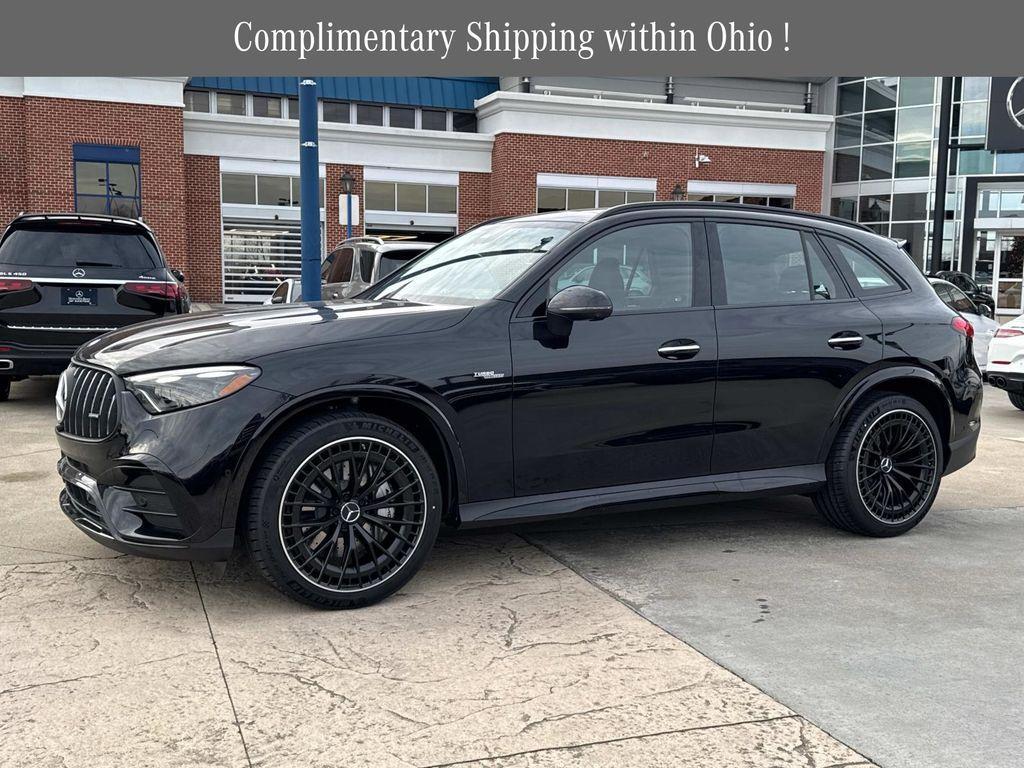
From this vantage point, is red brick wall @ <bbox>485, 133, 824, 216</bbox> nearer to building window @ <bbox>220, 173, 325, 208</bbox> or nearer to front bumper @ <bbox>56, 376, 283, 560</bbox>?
building window @ <bbox>220, 173, 325, 208</bbox>

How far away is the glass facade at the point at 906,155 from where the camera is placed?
119 feet

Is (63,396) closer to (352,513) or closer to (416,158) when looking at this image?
(352,513)

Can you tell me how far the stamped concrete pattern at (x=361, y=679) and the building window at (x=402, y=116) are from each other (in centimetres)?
3078

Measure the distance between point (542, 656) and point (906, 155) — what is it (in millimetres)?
38791

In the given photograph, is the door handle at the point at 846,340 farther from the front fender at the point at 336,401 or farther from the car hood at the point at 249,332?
the front fender at the point at 336,401

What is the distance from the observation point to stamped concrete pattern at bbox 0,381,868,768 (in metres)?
3.03

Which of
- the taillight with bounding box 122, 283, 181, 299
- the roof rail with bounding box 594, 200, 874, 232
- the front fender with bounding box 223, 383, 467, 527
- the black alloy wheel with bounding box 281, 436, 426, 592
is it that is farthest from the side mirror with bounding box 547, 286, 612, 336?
the taillight with bounding box 122, 283, 181, 299

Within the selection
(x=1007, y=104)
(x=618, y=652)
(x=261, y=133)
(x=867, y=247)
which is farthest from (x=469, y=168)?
(x=618, y=652)

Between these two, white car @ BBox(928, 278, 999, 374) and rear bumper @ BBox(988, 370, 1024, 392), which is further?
white car @ BBox(928, 278, 999, 374)

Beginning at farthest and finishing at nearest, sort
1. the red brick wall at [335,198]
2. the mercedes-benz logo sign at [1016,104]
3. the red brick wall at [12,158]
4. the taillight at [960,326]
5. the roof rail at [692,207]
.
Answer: the red brick wall at [335,198] → the red brick wall at [12,158] → the mercedes-benz logo sign at [1016,104] → the taillight at [960,326] → the roof rail at [692,207]

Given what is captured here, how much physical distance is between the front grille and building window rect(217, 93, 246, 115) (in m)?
29.5

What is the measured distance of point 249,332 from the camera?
13.9ft

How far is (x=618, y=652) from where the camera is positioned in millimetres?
3801

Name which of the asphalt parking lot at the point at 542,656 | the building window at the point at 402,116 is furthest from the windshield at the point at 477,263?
the building window at the point at 402,116
